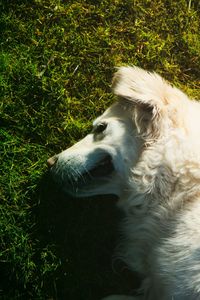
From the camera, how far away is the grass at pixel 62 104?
3756mm

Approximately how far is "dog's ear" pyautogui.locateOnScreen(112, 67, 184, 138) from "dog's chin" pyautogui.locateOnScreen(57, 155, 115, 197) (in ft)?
1.16

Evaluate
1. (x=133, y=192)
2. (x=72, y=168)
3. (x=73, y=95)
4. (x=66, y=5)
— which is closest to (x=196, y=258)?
(x=133, y=192)

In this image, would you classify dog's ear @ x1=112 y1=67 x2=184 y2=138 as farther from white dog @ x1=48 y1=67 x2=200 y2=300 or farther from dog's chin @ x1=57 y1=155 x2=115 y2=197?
dog's chin @ x1=57 y1=155 x2=115 y2=197

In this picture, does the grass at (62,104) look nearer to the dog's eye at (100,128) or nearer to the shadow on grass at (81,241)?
the shadow on grass at (81,241)

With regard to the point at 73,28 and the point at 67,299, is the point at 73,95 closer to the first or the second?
the point at 73,28

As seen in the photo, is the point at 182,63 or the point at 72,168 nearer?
the point at 72,168

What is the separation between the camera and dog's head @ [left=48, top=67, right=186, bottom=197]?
129 inches

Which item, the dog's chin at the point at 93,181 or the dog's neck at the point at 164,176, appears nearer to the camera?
the dog's neck at the point at 164,176

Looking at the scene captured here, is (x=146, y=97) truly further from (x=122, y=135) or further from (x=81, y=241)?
(x=81, y=241)

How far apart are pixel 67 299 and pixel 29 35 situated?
225cm

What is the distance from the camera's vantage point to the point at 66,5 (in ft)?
14.4

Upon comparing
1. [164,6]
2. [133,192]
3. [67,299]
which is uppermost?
[164,6]

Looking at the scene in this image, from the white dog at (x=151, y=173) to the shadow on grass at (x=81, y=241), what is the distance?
274mm

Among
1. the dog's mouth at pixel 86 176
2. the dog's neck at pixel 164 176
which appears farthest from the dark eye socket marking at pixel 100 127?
the dog's neck at pixel 164 176
